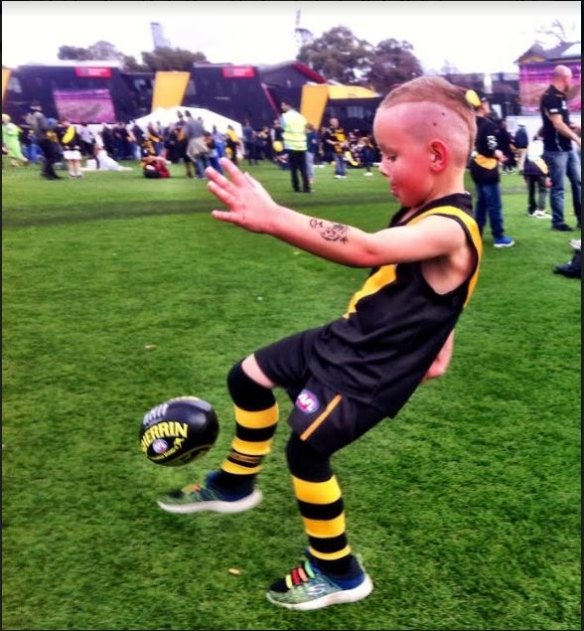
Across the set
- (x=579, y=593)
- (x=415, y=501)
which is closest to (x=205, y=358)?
(x=415, y=501)

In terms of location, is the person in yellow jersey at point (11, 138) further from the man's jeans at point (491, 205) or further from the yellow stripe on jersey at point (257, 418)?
the yellow stripe on jersey at point (257, 418)

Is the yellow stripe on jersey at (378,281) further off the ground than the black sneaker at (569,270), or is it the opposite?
the yellow stripe on jersey at (378,281)

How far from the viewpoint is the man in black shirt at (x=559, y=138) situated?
27.5 feet

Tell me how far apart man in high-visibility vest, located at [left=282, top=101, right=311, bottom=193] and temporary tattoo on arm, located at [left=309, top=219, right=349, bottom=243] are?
12.9 metres

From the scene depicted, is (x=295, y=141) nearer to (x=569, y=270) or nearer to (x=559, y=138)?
(x=559, y=138)

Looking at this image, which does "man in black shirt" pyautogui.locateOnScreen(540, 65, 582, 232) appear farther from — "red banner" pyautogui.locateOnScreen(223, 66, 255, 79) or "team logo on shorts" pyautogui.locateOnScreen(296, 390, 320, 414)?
"red banner" pyautogui.locateOnScreen(223, 66, 255, 79)

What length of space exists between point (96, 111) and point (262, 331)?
29.6ft

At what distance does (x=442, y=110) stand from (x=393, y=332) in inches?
28.5

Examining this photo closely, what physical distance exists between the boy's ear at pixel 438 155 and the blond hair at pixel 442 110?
0.8 inches

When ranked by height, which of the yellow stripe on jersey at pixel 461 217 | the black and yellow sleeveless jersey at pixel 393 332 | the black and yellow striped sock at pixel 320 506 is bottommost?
the black and yellow striped sock at pixel 320 506

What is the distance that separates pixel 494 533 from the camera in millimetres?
2918

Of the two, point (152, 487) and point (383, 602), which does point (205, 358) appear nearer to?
point (152, 487)

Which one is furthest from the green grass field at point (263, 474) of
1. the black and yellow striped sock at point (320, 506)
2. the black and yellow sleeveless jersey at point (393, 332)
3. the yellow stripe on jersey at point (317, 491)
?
the black and yellow sleeveless jersey at point (393, 332)

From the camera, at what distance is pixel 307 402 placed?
233 centimetres
